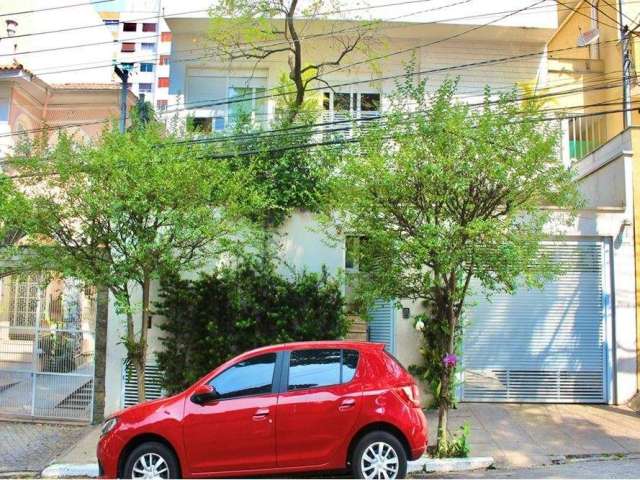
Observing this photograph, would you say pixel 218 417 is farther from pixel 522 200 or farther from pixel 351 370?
pixel 522 200

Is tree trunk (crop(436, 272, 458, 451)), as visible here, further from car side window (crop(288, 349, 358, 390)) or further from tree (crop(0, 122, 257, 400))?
tree (crop(0, 122, 257, 400))

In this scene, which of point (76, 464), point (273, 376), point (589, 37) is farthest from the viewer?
point (589, 37)

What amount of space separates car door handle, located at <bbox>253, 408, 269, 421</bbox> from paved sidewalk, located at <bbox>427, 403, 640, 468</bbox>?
3647 millimetres

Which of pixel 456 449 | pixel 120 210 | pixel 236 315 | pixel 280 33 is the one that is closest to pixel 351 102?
pixel 280 33

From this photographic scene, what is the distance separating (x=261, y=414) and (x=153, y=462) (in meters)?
1.29

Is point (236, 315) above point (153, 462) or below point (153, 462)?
above

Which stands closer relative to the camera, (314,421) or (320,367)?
(314,421)

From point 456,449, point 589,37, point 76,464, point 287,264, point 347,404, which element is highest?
point 589,37

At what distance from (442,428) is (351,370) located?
2353mm

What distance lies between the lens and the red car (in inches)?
251

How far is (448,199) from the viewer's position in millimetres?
7746

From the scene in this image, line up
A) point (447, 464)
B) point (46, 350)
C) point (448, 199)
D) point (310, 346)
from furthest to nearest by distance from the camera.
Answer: point (46, 350) → point (447, 464) → point (448, 199) → point (310, 346)

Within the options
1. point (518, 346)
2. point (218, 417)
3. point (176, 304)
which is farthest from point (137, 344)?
point (518, 346)

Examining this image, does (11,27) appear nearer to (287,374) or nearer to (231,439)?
(287,374)
